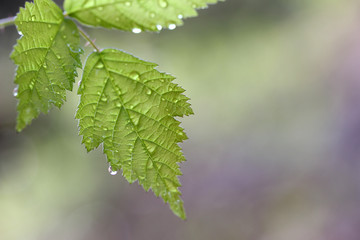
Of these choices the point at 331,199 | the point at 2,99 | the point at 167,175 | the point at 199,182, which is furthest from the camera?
the point at 2,99

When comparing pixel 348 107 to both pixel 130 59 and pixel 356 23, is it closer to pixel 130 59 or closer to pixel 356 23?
pixel 356 23

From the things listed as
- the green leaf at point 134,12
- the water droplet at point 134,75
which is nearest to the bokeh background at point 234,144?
the water droplet at point 134,75

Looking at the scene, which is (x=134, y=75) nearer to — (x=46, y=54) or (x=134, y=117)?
(x=134, y=117)

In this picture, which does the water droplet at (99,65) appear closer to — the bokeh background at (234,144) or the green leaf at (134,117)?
the green leaf at (134,117)

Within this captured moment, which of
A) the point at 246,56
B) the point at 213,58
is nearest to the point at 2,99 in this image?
the point at 213,58

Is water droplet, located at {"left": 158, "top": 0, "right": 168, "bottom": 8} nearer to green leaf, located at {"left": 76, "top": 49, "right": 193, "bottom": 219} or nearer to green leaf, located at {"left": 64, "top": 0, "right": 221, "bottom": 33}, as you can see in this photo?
green leaf, located at {"left": 64, "top": 0, "right": 221, "bottom": 33}

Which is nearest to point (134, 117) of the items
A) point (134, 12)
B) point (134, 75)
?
point (134, 75)
